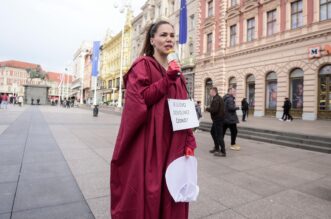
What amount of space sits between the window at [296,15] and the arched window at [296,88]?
11.3 feet

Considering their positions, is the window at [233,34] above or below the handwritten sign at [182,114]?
above

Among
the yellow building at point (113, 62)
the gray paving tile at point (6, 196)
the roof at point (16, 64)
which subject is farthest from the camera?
the roof at point (16, 64)

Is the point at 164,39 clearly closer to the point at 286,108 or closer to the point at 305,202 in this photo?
the point at 305,202

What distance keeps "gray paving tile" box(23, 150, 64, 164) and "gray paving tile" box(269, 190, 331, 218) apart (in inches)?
176

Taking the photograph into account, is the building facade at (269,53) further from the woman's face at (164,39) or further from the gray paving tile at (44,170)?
the woman's face at (164,39)

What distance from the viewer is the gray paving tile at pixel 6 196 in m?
2.98

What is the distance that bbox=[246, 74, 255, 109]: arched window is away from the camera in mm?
22797

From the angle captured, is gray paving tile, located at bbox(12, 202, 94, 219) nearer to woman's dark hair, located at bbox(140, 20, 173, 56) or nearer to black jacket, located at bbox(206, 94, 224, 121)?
Answer: woman's dark hair, located at bbox(140, 20, 173, 56)

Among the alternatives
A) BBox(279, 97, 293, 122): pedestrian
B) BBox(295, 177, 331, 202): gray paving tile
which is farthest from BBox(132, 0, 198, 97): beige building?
BBox(295, 177, 331, 202): gray paving tile

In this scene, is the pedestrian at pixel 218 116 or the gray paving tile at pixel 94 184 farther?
the pedestrian at pixel 218 116

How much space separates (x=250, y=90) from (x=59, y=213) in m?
22.4

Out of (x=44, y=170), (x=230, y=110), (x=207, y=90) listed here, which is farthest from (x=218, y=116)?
(x=207, y=90)

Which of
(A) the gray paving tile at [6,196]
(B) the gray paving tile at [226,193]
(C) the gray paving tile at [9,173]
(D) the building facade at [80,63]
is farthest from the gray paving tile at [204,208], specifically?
(D) the building facade at [80,63]

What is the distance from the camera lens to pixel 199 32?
29438 millimetres
